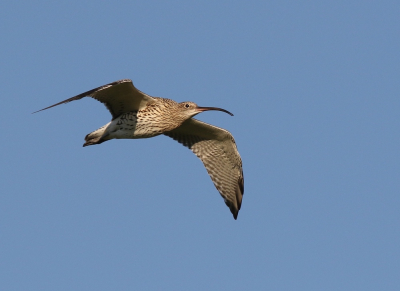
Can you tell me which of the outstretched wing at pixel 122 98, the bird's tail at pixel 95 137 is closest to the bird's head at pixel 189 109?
the outstretched wing at pixel 122 98

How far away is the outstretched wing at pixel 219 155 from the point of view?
1752 cm

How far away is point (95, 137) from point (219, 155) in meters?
3.76

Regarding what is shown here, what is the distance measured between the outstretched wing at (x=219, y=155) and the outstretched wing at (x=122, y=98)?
2187 millimetres

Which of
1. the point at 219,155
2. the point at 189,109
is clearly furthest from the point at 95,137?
the point at 219,155

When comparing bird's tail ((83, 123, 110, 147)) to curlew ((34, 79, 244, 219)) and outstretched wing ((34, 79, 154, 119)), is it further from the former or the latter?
outstretched wing ((34, 79, 154, 119))

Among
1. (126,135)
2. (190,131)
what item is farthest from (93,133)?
(190,131)

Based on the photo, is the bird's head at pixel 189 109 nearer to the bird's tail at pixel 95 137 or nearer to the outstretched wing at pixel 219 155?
the outstretched wing at pixel 219 155

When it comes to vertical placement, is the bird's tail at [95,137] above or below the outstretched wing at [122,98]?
below

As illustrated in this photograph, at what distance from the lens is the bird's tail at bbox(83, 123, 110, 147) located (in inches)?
612

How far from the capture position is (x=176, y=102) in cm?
1569

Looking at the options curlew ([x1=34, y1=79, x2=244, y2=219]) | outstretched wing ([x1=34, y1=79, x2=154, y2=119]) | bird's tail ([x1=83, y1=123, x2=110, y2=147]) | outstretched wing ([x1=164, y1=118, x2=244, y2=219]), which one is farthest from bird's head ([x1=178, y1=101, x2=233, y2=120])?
bird's tail ([x1=83, y1=123, x2=110, y2=147])

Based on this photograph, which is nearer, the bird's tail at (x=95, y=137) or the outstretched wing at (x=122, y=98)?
the outstretched wing at (x=122, y=98)

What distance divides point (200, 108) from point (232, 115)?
3.52 ft

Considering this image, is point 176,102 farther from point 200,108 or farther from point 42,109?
point 42,109
